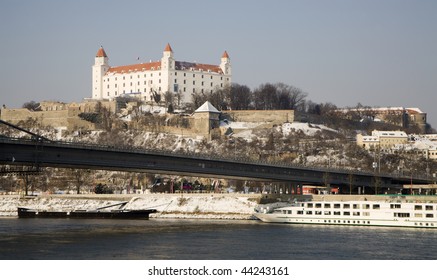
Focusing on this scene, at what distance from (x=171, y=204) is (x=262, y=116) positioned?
176ft

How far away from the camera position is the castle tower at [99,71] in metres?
143

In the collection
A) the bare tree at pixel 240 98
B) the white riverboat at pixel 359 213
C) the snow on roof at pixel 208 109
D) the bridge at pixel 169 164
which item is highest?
the bare tree at pixel 240 98

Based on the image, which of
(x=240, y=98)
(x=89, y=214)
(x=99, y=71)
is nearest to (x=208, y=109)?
(x=240, y=98)

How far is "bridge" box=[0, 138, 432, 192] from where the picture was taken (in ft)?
161

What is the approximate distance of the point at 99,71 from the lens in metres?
144

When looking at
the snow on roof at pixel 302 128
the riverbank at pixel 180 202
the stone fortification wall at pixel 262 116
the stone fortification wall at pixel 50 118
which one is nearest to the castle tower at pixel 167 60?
the stone fortification wall at pixel 262 116

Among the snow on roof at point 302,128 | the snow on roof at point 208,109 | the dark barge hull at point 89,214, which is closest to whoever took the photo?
the dark barge hull at point 89,214

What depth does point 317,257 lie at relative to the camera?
118 feet

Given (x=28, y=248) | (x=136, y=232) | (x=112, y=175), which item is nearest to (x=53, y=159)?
(x=136, y=232)

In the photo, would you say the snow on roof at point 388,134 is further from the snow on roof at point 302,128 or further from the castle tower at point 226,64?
the castle tower at point 226,64

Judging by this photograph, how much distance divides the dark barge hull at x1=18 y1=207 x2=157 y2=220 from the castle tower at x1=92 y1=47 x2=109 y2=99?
7354 centimetres

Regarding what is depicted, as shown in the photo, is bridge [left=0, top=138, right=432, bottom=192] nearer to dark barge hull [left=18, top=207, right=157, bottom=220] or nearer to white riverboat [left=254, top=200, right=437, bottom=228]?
white riverboat [left=254, top=200, right=437, bottom=228]

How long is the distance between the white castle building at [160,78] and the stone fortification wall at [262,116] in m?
14.8

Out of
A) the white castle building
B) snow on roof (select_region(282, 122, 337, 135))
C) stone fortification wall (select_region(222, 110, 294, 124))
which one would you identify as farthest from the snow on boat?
the white castle building
